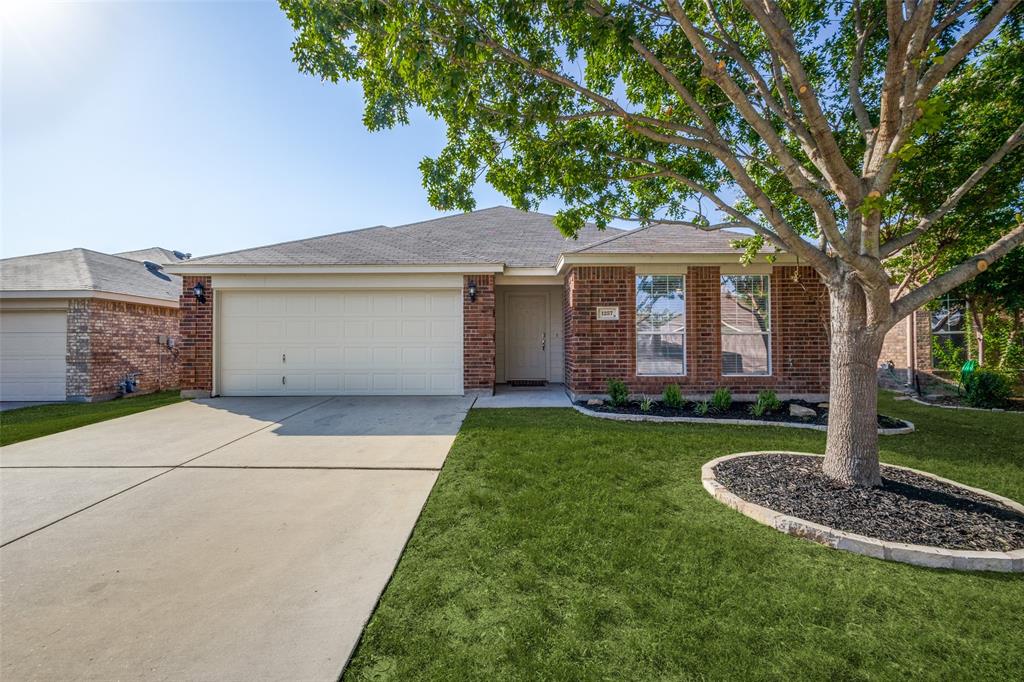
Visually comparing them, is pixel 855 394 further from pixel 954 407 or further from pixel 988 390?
pixel 988 390

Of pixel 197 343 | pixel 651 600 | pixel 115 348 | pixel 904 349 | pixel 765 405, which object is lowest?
pixel 651 600

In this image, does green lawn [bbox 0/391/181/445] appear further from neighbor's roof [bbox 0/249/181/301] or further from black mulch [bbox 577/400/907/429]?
black mulch [bbox 577/400/907/429]

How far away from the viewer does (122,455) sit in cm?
490

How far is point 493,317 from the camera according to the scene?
8.96 meters

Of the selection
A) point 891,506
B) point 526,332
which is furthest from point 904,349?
point 891,506

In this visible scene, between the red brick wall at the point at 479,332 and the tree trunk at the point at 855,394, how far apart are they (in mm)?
6224

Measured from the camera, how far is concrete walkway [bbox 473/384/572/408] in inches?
307

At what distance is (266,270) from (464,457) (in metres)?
6.81

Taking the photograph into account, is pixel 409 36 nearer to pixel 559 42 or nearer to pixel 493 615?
pixel 559 42

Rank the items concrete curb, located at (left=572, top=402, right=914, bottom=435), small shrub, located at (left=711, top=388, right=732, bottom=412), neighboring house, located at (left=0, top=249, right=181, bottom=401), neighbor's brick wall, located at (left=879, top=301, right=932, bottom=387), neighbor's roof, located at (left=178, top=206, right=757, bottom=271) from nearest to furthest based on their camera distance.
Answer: concrete curb, located at (left=572, top=402, right=914, bottom=435) < small shrub, located at (left=711, top=388, right=732, bottom=412) < neighbor's roof, located at (left=178, top=206, right=757, bottom=271) < neighboring house, located at (left=0, top=249, right=181, bottom=401) < neighbor's brick wall, located at (left=879, top=301, right=932, bottom=387)

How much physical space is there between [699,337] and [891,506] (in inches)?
200

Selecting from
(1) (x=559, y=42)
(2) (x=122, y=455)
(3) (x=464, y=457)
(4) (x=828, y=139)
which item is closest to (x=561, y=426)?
(3) (x=464, y=457)

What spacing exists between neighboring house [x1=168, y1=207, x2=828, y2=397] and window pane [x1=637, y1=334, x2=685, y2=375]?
2 centimetres

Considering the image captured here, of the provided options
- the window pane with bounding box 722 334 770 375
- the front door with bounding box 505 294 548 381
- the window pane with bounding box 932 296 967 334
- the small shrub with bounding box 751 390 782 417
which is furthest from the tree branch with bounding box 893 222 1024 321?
the window pane with bounding box 932 296 967 334
